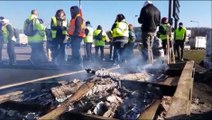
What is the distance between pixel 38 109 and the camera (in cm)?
484

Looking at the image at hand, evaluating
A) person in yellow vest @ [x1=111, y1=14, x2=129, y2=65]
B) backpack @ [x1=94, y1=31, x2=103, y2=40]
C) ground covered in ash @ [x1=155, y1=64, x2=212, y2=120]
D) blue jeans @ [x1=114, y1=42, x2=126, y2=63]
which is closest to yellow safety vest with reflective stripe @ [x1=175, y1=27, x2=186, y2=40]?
backpack @ [x1=94, y1=31, x2=103, y2=40]

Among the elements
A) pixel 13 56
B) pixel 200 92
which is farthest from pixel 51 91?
pixel 13 56

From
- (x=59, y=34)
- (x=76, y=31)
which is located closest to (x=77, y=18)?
(x=76, y=31)

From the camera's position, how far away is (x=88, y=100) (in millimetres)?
5074

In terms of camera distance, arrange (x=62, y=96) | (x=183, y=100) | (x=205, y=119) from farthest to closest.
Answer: (x=62, y=96) → (x=205, y=119) → (x=183, y=100)

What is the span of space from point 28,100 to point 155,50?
8013 millimetres

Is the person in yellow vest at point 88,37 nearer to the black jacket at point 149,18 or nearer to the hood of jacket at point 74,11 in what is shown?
the hood of jacket at point 74,11

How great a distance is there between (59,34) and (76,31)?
167 cm

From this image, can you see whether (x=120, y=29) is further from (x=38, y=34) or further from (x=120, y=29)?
(x=38, y=34)

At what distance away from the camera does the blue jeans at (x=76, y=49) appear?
1115 cm

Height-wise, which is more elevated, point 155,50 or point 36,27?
point 36,27

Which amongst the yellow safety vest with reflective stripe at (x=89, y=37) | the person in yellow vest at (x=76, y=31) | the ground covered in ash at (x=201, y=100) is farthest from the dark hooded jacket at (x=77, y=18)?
the yellow safety vest with reflective stripe at (x=89, y=37)

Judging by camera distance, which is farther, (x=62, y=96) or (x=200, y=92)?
(x=200, y=92)

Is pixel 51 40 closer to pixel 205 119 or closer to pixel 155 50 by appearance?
pixel 155 50
